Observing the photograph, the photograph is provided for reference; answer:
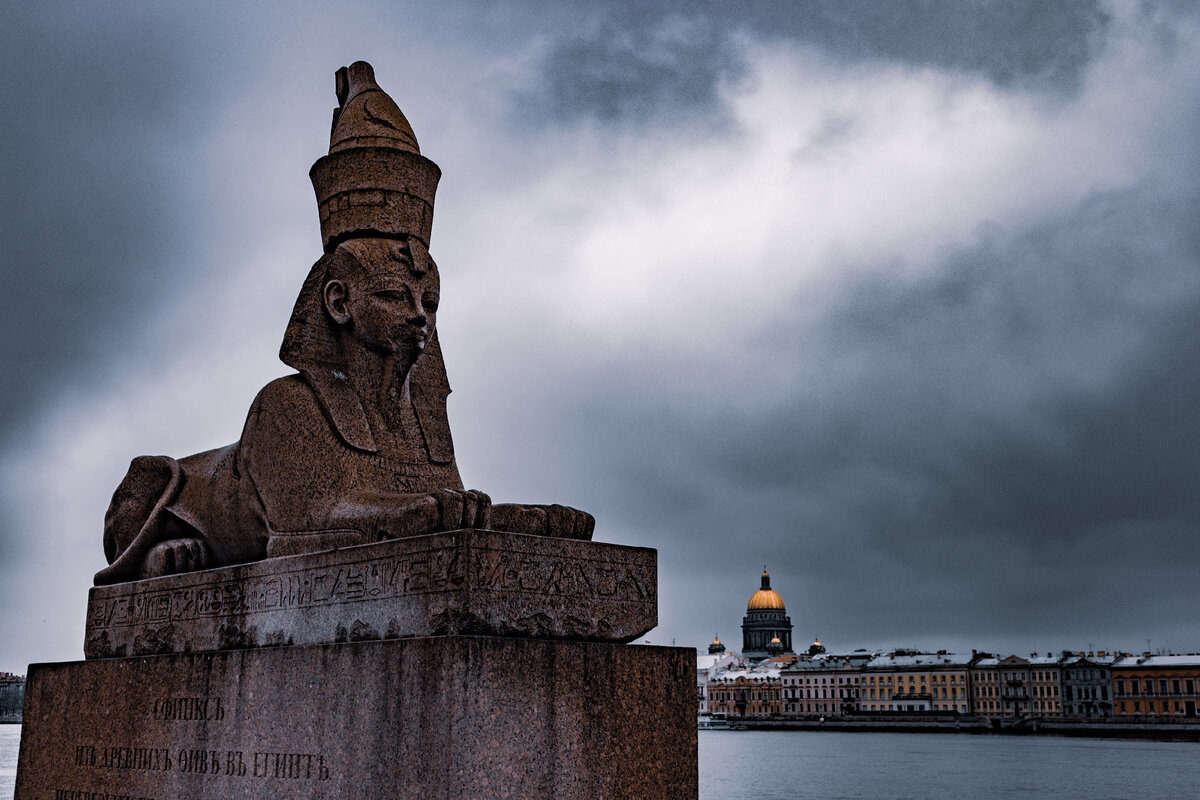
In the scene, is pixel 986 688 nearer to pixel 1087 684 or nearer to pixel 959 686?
pixel 959 686

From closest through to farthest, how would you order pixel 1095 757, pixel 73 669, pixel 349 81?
pixel 73 669, pixel 349 81, pixel 1095 757

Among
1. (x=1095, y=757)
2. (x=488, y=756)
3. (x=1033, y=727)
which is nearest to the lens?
(x=488, y=756)

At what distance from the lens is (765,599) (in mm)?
133125

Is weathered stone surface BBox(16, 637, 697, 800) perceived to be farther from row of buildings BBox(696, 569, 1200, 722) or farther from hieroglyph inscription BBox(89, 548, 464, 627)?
row of buildings BBox(696, 569, 1200, 722)

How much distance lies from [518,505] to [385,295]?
136cm

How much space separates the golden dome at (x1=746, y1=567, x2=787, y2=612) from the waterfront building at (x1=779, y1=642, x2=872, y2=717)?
21.1 meters

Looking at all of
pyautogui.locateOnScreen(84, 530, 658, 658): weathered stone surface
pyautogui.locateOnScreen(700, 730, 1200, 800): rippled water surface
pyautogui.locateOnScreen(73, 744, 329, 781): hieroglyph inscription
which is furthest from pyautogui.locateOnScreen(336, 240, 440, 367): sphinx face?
pyautogui.locateOnScreen(700, 730, 1200, 800): rippled water surface

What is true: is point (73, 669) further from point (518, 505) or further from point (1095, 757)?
point (1095, 757)

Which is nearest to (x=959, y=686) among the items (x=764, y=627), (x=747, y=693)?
(x=747, y=693)

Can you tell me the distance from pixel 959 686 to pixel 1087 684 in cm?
974

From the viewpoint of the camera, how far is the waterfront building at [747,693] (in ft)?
363

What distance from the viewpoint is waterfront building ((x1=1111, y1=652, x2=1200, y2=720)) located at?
83.0 metres

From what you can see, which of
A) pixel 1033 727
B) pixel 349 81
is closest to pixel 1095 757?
pixel 1033 727

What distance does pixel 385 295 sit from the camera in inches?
205
